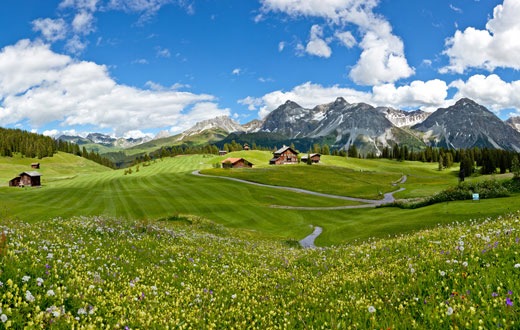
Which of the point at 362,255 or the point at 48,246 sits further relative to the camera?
the point at 362,255

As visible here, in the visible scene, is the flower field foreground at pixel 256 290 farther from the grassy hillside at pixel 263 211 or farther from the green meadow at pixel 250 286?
the grassy hillside at pixel 263 211

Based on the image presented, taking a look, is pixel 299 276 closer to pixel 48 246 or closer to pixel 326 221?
pixel 48 246

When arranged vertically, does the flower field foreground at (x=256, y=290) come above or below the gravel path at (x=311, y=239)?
above

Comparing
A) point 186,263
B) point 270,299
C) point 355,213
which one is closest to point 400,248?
point 270,299

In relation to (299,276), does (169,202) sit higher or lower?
lower

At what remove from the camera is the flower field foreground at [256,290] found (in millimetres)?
6172

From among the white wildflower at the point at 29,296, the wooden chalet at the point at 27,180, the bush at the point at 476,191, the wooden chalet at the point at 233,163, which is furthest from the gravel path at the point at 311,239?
the wooden chalet at the point at 27,180

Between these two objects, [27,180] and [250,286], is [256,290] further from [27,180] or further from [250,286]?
[27,180]

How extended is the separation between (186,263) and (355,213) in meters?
58.0

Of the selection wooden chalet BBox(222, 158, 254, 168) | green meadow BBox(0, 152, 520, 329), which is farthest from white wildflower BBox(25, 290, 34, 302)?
wooden chalet BBox(222, 158, 254, 168)

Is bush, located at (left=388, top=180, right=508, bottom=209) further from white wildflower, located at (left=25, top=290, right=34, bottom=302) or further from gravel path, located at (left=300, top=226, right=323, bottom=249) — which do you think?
white wildflower, located at (left=25, top=290, right=34, bottom=302)

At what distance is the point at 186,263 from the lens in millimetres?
12812

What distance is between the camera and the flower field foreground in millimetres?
6172

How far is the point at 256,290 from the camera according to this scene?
10.4 m
